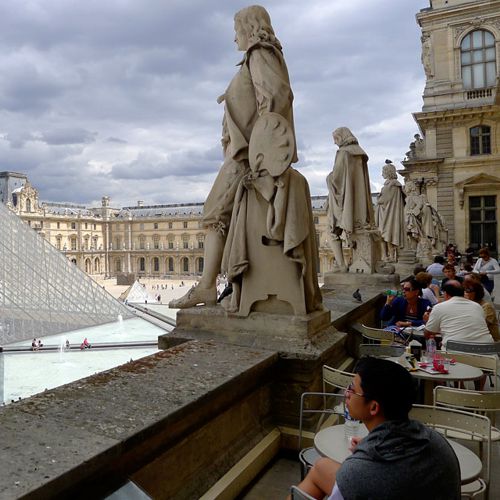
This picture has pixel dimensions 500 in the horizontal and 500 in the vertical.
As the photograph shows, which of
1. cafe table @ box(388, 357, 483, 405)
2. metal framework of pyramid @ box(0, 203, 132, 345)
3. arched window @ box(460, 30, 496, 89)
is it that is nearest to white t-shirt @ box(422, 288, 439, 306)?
cafe table @ box(388, 357, 483, 405)

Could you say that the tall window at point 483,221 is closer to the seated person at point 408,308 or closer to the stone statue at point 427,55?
the stone statue at point 427,55

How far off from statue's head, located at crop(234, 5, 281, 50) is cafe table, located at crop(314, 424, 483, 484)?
194 cm

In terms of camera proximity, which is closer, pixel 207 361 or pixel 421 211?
pixel 207 361

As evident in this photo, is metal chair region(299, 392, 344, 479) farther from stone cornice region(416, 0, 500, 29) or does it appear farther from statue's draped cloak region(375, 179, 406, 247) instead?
stone cornice region(416, 0, 500, 29)

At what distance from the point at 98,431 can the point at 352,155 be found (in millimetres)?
4499

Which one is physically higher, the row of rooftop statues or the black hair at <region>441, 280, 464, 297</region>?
the row of rooftop statues

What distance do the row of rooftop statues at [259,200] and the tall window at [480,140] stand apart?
68.0 feet

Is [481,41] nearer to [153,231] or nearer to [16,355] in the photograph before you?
[16,355]

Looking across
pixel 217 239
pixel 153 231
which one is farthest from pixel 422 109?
pixel 153 231

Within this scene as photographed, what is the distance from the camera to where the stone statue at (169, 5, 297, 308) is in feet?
8.05

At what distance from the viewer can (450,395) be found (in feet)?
7.18

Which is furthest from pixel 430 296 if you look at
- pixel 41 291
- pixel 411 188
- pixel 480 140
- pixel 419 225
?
pixel 41 291

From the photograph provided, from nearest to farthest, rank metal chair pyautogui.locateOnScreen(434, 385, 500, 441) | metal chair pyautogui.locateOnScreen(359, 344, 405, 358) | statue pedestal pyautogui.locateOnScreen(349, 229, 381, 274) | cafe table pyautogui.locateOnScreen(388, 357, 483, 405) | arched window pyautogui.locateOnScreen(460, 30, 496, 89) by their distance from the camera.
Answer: metal chair pyautogui.locateOnScreen(434, 385, 500, 441), cafe table pyautogui.locateOnScreen(388, 357, 483, 405), metal chair pyautogui.locateOnScreen(359, 344, 405, 358), statue pedestal pyautogui.locateOnScreen(349, 229, 381, 274), arched window pyautogui.locateOnScreen(460, 30, 496, 89)

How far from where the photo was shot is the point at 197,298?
283cm
